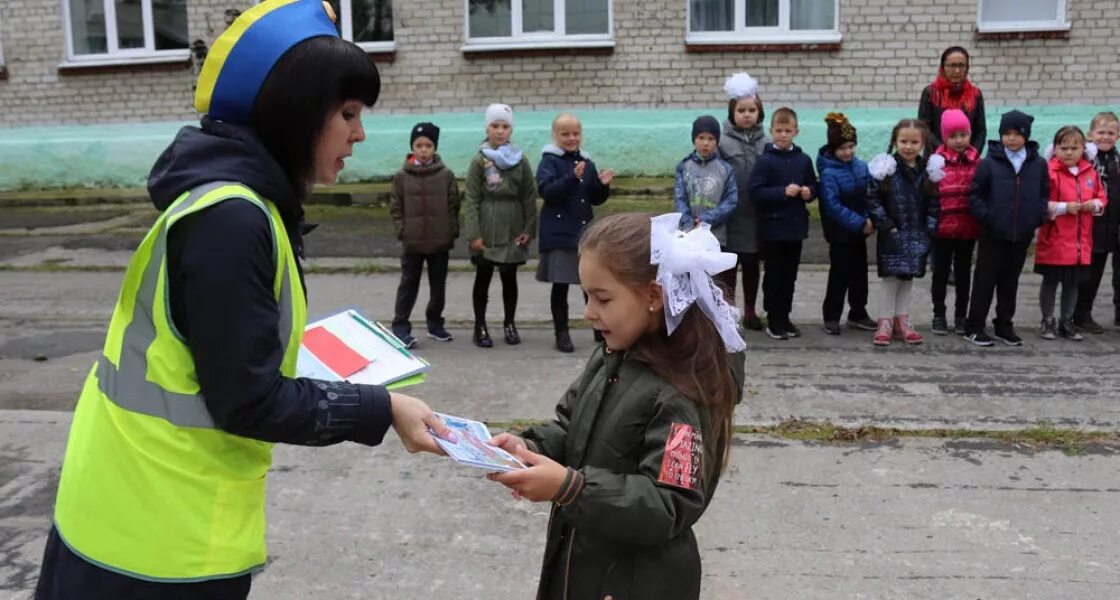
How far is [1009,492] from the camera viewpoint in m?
4.78

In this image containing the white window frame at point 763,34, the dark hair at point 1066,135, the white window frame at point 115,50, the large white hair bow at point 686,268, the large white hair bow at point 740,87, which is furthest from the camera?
the white window frame at point 115,50

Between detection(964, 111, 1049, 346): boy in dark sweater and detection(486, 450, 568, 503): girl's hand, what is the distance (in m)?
6.11

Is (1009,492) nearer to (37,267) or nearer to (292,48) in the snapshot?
(292,48)

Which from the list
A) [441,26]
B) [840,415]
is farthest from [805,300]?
[441,26]

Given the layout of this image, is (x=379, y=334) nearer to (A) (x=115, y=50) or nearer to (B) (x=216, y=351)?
(B) (x=216, y=351)

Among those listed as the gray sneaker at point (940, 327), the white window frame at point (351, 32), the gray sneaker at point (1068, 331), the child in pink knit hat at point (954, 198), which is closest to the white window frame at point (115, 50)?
the white window frame at point (351, 32)

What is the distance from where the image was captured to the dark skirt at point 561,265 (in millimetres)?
7453

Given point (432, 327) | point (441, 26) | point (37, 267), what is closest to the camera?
point (432, 327)

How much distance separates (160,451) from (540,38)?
11.6m

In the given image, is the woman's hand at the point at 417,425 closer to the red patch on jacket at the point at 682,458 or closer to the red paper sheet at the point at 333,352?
the red paper sheet at the point at 333,352

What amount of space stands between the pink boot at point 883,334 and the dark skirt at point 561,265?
7.06 ft

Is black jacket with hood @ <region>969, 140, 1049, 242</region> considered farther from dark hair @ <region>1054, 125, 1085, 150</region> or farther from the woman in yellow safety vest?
the woman in yellow safety vest

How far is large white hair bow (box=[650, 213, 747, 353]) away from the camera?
7.46 feet

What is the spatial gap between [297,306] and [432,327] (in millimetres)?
5660
